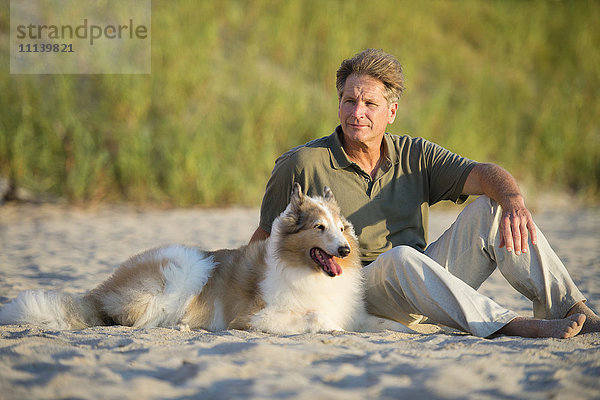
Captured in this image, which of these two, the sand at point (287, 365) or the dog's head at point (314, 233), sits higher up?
the dog's head at point (314, 233)

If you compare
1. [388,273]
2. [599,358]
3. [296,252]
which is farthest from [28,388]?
[599,358]

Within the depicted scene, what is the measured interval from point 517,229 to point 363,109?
1.32 meters

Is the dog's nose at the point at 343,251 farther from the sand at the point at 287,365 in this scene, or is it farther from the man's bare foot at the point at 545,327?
the man's bare foot at the point at 545,327

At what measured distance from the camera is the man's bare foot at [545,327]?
3.32 meters

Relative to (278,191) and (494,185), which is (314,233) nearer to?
(278,191)

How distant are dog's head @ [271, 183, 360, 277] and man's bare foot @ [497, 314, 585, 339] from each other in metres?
1.06

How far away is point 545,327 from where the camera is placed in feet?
11.1

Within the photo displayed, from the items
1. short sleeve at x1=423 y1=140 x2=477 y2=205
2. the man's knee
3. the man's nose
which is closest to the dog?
the man's knee

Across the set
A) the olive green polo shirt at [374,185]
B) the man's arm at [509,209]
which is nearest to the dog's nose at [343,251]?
the olive green polo shirt at [374,185]

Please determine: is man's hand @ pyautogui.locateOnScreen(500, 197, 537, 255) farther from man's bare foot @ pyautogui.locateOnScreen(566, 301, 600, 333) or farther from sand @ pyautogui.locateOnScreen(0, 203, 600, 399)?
sand @ pyautogui.locateOnScreen(0, 203, 600, 399)

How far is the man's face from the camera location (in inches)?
158

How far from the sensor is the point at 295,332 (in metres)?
3.61

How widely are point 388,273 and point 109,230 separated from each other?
6215 mm

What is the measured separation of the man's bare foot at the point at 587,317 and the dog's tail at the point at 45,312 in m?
3.18
